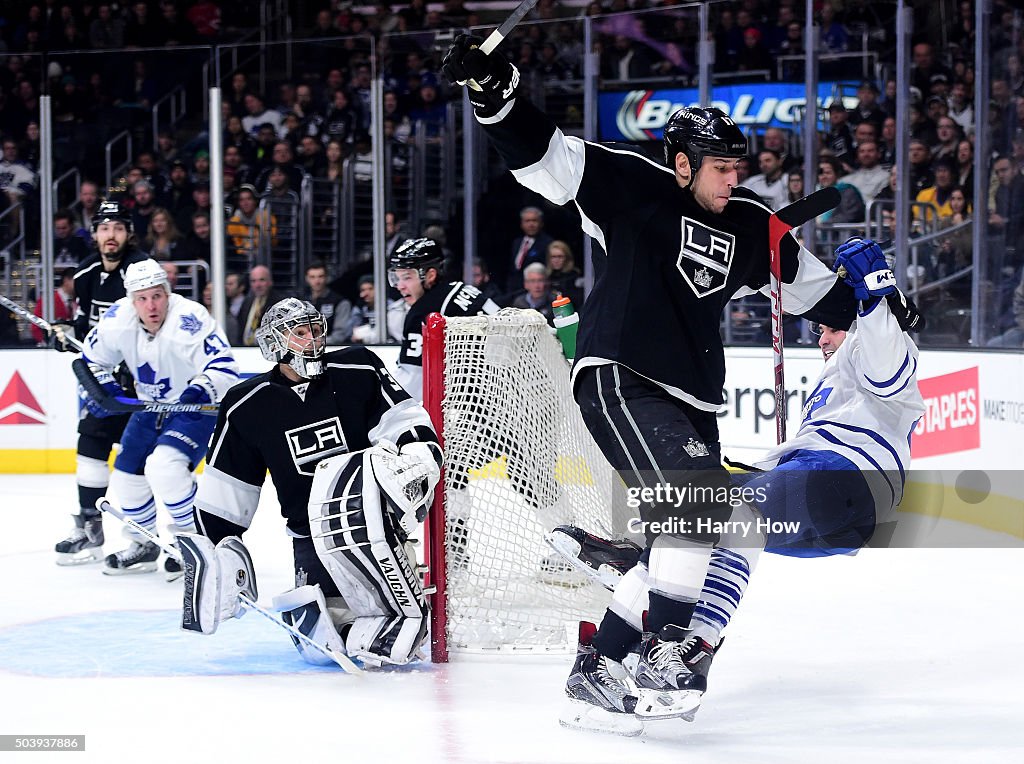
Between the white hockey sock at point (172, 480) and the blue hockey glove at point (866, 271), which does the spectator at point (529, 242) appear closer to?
the white hockey sock at point (172, 480)

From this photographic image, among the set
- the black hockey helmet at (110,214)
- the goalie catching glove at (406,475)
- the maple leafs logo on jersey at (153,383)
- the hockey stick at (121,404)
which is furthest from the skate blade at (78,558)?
the goalie catching glove at (406,475)

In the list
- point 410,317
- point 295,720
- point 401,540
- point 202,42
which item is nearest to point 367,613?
point 401,540

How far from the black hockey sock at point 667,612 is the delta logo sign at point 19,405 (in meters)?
5.21

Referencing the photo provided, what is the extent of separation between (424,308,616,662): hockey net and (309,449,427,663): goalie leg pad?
0.13 m

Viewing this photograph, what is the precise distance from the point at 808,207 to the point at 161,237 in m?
5.35

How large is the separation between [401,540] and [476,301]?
5.71 ft

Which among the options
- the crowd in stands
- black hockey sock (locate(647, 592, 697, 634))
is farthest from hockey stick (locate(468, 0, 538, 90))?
the crowd in stands

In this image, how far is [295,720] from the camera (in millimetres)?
2725

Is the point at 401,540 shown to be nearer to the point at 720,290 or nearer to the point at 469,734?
the point at 469,734

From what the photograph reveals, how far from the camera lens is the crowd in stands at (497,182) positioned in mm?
5566

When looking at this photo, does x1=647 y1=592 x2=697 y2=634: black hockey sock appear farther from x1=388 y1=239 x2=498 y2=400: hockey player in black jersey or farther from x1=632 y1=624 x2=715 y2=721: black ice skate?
x1=388 y1=239 x2=498 y2=400: hockey player in black jersey

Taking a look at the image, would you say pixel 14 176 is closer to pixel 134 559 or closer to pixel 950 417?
pixel 134 559

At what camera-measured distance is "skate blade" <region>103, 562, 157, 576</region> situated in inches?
175

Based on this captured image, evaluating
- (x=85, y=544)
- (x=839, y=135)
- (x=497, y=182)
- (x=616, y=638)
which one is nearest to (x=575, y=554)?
(x=616, y=638)
